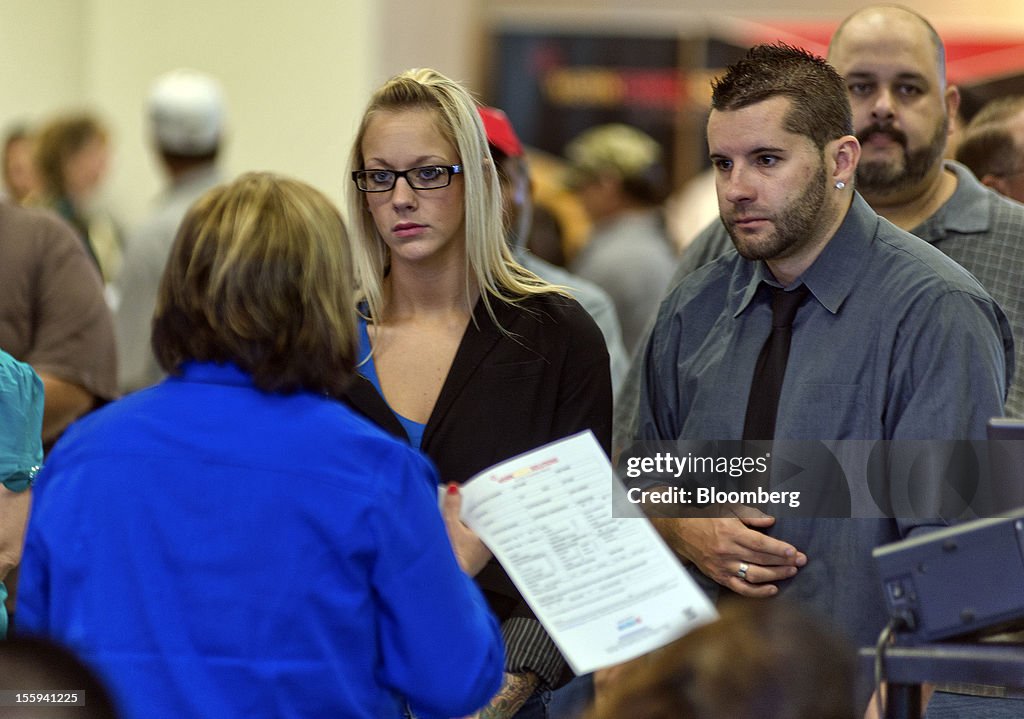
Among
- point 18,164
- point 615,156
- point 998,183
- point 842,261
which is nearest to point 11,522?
point 842,261

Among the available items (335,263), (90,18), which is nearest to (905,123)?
(335,263)

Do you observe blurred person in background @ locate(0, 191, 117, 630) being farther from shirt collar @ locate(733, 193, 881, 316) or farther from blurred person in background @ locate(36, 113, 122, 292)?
blurred person in background @ locate(36, 113, 122, 292)

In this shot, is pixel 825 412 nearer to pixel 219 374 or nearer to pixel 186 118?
pixel 219 374

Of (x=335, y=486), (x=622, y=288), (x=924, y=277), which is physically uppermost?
(x=924, y=277)

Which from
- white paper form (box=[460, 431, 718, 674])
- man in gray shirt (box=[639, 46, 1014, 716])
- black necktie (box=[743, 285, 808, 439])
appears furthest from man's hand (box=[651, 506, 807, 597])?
white paper form (box=[460, 431, 718, 674])

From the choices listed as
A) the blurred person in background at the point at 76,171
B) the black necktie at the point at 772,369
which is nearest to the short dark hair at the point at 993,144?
the black necktie at the point at 772,369

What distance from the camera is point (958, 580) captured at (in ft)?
4.87

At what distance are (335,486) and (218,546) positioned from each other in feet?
0.49

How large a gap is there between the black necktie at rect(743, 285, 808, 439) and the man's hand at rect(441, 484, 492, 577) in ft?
1.74

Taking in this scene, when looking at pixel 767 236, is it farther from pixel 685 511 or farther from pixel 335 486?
pixel 335 486

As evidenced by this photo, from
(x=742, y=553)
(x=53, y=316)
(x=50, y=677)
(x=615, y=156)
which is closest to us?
(x=50, y=677)

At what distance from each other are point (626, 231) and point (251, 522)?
409 centimetres

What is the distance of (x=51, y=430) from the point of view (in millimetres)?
2893

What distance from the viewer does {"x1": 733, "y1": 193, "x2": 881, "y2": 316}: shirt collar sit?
2.20 meters
